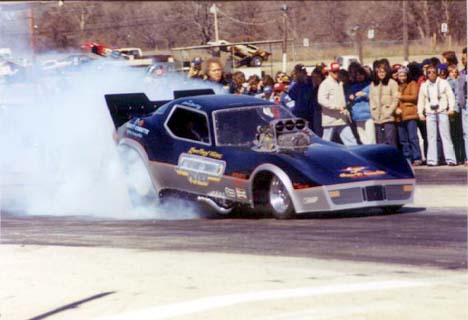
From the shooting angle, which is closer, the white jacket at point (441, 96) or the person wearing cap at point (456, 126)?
the white jacket at point (441, 96)

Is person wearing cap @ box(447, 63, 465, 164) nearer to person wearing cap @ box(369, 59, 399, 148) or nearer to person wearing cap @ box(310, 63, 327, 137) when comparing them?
person wearing cap @ box(369, 59, 399, 148)

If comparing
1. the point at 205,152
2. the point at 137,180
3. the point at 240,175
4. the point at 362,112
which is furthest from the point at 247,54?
the point at 240,175

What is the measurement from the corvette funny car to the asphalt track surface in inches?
10.1

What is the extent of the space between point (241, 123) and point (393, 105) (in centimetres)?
516

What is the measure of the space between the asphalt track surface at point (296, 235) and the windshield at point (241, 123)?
95cm

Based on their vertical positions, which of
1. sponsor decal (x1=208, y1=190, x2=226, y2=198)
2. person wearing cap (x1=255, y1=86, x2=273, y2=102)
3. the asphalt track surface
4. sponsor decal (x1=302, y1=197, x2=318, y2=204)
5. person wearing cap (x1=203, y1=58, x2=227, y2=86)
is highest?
person wearing cap (x1=203, y1=58, x2=227, y2=86)

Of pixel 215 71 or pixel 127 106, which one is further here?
pixel 215 71

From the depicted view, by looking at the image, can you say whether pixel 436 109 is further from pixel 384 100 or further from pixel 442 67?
pixel 384 100

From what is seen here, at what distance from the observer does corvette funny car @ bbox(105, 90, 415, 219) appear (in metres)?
11.7

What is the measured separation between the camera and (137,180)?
45.1 ft

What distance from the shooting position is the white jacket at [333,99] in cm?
1744

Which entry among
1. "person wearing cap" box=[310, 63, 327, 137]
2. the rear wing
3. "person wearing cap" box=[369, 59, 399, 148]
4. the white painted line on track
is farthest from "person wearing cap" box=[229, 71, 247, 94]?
the white painted line on track

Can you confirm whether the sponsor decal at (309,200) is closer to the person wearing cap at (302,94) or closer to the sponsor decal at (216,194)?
the sponsor decal at (216,194)

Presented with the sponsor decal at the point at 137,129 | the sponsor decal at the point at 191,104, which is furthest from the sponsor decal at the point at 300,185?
the sponsor decal at the point at 137,129
